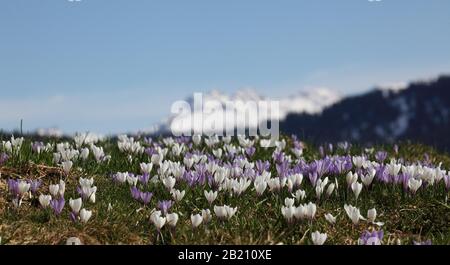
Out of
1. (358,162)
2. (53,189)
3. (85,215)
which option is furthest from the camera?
(358,162)

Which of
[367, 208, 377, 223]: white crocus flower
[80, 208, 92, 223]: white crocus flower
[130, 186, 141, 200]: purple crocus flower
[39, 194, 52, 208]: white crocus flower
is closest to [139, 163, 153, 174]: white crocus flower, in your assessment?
[130, 186, 141, 200]: purple crocus flower

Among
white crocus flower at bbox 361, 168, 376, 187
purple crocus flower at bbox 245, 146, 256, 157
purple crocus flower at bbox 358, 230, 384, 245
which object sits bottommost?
purple crocus flower at bbox 358, 230, 384, 245

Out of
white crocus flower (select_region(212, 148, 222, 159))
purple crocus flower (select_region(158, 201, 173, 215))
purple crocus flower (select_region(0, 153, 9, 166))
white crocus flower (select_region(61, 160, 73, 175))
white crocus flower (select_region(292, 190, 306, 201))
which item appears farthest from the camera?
A: white crocus flower (select_region(212, 148, 222, 159))

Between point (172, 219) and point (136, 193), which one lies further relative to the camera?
point (136, 193)

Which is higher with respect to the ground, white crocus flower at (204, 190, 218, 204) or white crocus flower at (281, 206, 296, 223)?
white crocus flower at (204, 190, 218, 204)

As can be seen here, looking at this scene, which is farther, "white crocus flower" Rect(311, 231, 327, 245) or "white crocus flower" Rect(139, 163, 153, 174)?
"white crocus flower" Rect(139, 163, 153, 174)

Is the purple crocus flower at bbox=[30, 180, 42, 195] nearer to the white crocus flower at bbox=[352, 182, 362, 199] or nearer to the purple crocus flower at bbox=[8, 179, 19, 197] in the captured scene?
the purple crocus flower at bbox=[8, 179, 19, 197]

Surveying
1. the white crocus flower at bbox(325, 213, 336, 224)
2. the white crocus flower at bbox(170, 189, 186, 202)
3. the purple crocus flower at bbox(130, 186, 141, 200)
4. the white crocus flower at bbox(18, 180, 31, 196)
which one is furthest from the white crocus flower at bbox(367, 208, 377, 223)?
the white crocus flower at bbox(18, 180, 31, 196)

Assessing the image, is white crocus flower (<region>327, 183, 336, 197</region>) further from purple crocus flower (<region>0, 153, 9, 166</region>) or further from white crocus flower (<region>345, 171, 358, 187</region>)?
purple crocus flower (<region>0, 153, 9, 166</region>)

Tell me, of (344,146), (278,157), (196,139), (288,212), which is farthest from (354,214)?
(344,146)

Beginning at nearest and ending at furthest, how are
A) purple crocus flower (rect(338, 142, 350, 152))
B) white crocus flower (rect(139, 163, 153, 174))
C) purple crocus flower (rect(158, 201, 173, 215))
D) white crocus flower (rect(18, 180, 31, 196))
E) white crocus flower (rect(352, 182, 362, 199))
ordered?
purple crocus flower (rect(158, 201, 173, 215)) < white crocus flower (rect(18, 180, 31, 196)) < white crocus flower (rect(352, 182, 362, 199)) < white crocus flower (rect(139, 163, 153, 174)) < purple crocus flower (rect(338, 142, 350, 152))

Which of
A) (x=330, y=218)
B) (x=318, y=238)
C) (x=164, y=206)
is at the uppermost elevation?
(x=164, y=206)

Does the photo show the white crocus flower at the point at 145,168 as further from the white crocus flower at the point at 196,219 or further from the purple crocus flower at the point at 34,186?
the white crocus flower at the point at 196,219

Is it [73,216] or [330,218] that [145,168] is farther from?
[330,218]
